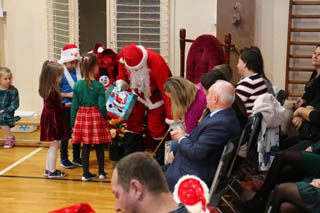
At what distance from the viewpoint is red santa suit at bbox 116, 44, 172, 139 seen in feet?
16.2

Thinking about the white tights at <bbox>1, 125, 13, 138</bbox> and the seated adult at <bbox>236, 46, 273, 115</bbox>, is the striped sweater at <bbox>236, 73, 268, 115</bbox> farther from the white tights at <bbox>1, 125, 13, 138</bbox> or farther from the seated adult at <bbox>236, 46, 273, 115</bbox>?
the white tights at <bbox>1, 125, 13, 138</bbox>

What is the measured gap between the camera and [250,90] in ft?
14.0

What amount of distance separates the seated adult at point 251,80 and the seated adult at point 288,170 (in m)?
0.79

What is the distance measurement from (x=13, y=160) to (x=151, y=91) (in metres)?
1.89

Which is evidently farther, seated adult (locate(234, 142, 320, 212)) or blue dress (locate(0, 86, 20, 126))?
blue dress (locate(0, 86, 20, 126))

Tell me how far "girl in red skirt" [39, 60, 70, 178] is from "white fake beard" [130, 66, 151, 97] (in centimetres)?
Answer: 78

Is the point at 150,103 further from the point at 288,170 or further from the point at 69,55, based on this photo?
the point at 288,170

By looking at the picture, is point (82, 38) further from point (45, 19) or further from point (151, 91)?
point (151, 91)

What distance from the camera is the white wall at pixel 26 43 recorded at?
23.4 feet

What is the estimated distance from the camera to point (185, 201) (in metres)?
2.05

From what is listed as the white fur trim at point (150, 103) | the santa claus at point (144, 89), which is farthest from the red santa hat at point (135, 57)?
the white fur trim at point (150, 103)

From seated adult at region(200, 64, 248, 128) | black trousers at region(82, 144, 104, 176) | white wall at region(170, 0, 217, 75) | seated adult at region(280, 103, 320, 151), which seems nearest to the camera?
seated adult at region(200, 64, 248, 128)

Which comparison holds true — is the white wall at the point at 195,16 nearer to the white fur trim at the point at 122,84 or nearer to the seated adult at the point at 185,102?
the white fur trim at the point at 122,84

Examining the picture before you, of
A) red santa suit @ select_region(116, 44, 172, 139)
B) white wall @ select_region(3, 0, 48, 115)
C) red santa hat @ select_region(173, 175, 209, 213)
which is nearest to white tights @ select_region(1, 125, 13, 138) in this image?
white wall @ select_region(3, 0, 48, 115)
